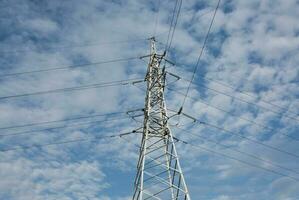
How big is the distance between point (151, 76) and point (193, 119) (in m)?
3.89

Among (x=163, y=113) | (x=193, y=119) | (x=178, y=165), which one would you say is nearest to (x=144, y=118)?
(x=163, y=113)

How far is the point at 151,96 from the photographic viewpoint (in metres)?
25.5

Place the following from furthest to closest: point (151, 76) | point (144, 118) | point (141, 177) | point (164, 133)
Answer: point (151, 76)
point (144, 118)
point (164, 133)
point (141, 177)

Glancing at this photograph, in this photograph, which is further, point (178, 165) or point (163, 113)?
point (163, 113)

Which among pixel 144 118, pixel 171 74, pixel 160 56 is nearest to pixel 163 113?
pixel 144 118

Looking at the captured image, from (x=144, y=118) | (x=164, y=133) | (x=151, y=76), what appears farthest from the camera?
(x=151, y=76)

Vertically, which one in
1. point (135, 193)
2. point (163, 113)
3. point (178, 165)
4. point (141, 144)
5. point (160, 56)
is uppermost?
point (160, 56)

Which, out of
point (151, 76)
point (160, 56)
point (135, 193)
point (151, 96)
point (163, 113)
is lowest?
point (135, 193)

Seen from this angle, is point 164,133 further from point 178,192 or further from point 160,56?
point 160,56

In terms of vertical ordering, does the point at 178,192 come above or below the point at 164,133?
below

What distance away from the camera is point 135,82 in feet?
92.4

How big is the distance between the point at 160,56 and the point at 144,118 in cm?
508

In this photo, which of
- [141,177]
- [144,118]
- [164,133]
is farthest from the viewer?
[144,118]

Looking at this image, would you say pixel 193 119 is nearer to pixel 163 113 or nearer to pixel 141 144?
pixel 163 113
